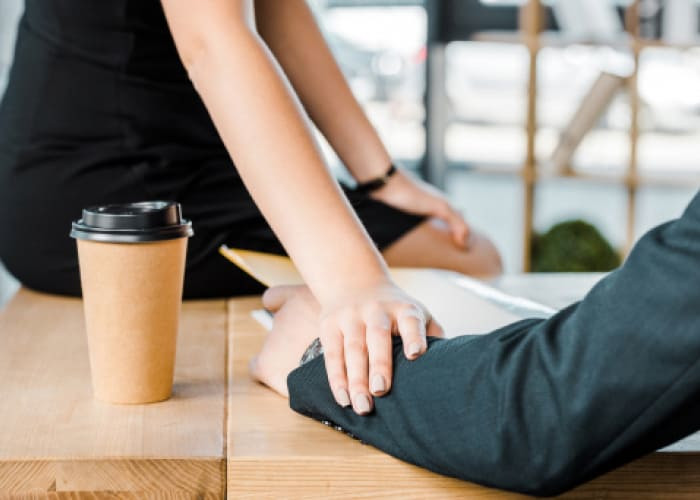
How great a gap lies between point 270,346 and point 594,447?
1.21ft

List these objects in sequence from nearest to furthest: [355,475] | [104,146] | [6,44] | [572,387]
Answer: [572,387]
[355,475]
[104,146]
[6,44]

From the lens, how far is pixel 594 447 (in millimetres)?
721

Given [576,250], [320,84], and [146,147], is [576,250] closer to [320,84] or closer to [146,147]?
[320,84]

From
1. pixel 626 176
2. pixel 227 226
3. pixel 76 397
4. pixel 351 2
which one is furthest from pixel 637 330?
pixel 351 2

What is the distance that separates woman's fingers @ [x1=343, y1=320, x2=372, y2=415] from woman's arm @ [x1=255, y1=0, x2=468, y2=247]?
28.3 inches

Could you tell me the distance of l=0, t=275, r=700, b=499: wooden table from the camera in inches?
31.9

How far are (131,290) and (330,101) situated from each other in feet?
2.29

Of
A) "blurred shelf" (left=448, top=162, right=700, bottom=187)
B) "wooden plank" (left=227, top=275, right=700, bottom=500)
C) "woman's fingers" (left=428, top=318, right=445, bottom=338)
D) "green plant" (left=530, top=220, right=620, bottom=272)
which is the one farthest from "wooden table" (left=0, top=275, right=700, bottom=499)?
"blurred shelf" (left=448, top=162, right=700, bottom=187)

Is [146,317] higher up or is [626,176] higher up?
[146,317]

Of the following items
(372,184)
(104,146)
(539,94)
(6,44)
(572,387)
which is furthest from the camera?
(539,94)

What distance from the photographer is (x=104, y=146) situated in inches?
55.8

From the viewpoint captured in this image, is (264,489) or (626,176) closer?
(264,489)

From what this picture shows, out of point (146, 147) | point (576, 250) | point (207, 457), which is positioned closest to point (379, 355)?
point (207, 457)

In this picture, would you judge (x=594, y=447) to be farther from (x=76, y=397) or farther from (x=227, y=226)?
(x=227, y=226)
